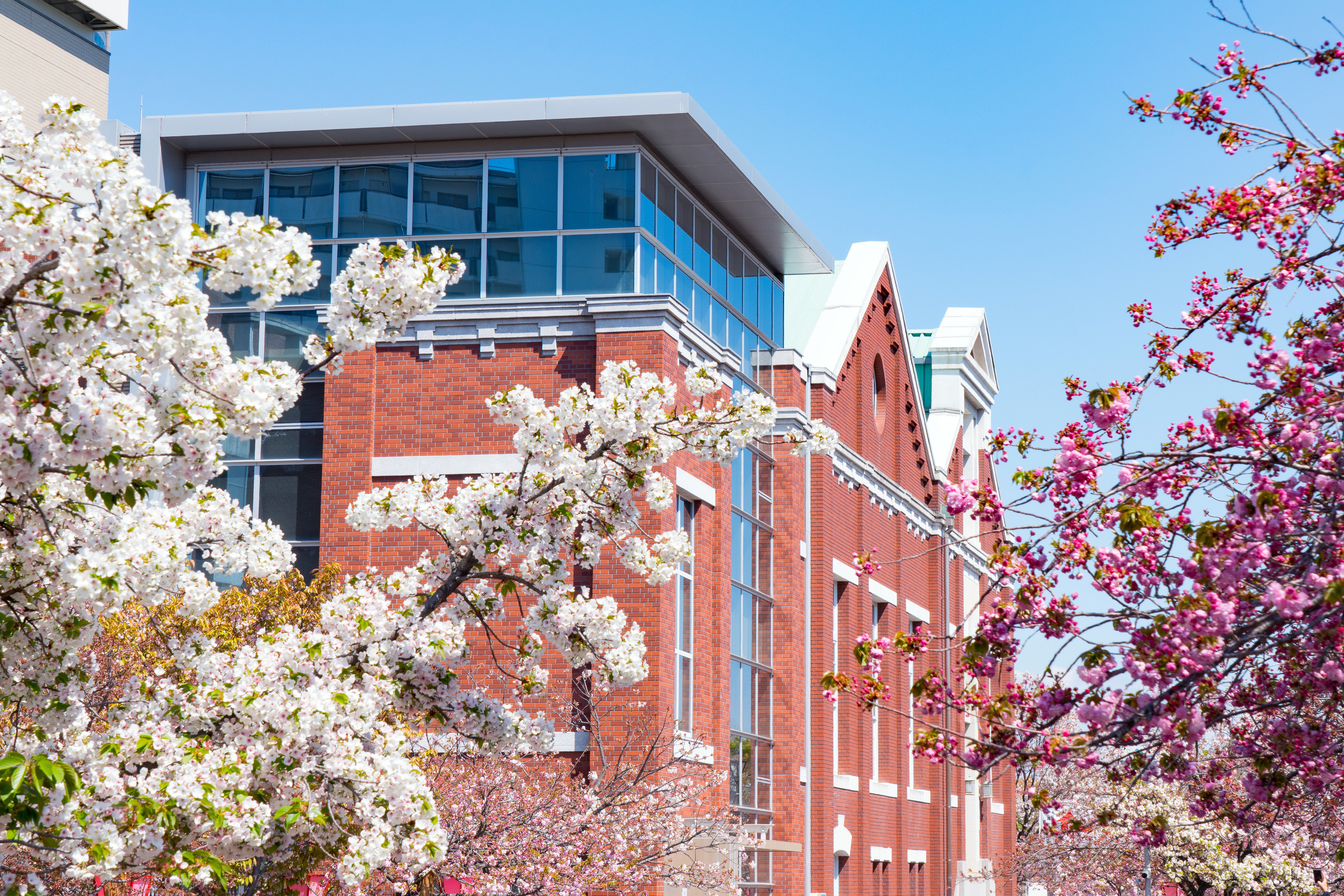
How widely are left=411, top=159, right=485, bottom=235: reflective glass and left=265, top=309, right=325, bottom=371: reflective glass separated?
234cm

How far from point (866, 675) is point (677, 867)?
15533 millimetres

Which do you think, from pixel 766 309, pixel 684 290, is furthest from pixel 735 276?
pixel 684 290

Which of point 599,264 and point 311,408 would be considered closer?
point 599,264

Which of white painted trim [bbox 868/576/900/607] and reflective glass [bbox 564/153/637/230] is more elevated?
reflective glass [bbox 564/153/637/230]

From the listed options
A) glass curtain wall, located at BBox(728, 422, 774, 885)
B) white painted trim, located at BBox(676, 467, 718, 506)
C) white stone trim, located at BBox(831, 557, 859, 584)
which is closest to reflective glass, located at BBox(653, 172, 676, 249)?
white painted trim, located at BBox(676, 467, 718, 506)

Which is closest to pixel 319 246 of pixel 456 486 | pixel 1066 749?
pixel 456 486

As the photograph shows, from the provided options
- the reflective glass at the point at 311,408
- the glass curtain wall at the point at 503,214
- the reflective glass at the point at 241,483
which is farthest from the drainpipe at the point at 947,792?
the reflective glass at the point at 241,483

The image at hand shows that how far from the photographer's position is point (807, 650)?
106ft

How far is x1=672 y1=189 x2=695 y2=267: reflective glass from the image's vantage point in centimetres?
2891

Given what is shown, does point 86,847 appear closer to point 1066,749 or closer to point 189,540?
point 189,540

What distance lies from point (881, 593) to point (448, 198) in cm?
1510

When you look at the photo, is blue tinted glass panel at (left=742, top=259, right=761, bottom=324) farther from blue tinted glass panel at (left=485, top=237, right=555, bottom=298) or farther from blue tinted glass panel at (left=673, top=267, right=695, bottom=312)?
blue tinted glass panel at (left=485, top=237, right=555, bottom=298)

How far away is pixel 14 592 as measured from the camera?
28.3 ft

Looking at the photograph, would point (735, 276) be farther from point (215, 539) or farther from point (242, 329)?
point (215, 539)
